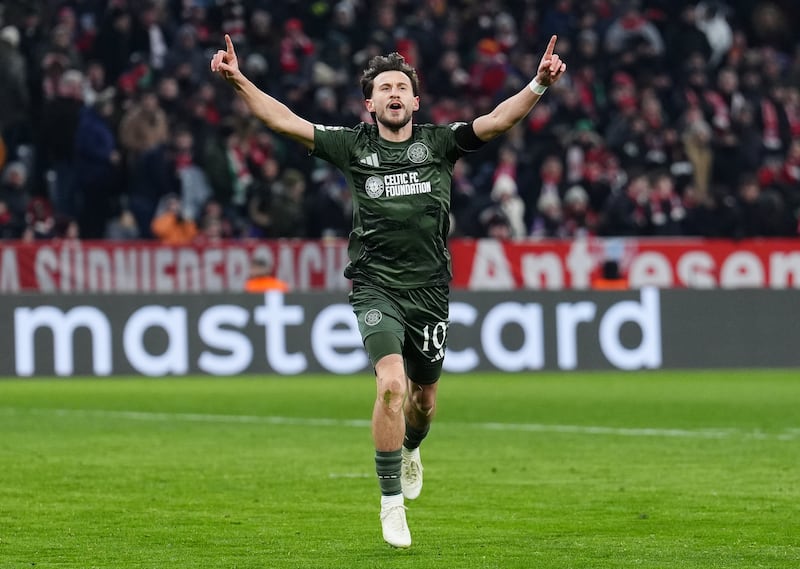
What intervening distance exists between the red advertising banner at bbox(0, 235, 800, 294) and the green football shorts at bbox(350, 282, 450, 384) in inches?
491

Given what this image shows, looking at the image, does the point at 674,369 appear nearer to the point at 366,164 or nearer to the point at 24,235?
the point at 24,235

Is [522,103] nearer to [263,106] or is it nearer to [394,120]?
[394,120]

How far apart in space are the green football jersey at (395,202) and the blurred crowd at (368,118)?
1429 centimetres

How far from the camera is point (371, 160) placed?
8.41 metres

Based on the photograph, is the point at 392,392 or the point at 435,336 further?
the point at 435,336

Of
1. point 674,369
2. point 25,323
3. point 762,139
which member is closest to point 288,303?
point 25,323

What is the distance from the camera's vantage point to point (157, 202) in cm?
2347

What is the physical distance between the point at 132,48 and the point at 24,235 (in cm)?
387

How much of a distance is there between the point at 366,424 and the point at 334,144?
273 inches

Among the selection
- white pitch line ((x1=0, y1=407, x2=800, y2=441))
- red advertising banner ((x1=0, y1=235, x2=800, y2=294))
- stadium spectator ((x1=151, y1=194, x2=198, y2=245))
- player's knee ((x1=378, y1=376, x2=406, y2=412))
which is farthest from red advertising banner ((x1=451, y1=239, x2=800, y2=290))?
player's knee ((x1=378, y1=376, x2=406, y2=412))

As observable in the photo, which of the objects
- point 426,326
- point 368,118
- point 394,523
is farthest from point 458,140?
point 368,118

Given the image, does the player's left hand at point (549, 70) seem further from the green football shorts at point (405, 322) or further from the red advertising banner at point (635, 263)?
the red advertising banner at point (635, 263)

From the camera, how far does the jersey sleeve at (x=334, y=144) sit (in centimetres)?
847

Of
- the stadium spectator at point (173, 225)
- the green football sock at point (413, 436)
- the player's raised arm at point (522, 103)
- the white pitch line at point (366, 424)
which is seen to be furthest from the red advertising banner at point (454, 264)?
the player's raised arm at point (522, 103)
